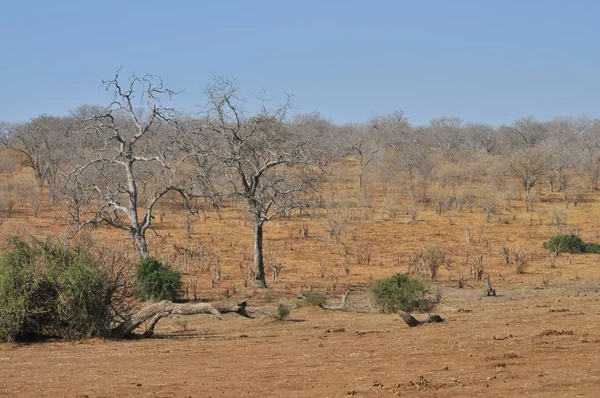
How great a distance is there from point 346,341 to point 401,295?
541 centimetres

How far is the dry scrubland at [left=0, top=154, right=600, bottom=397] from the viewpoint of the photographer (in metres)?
9.05

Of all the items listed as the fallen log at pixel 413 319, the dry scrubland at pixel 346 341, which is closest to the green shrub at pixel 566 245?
the dry scrubland at pixel 346 341

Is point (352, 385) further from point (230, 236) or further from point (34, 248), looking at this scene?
point (230, 236)

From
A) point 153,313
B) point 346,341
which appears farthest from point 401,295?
point 153,313

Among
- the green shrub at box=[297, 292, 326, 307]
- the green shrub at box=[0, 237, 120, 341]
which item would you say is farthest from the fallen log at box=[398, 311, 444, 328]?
the green shrub at box=[0, 237, 120, 341]

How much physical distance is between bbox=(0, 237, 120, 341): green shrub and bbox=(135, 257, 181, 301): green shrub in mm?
6369

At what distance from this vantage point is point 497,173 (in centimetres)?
6091

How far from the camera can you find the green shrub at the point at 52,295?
13461 mm

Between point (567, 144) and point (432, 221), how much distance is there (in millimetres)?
38614

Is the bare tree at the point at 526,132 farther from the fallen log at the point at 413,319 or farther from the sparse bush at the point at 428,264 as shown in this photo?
the fallen log at the point at 413,319

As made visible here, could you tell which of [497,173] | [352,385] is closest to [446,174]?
[497,173]

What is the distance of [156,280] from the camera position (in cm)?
2128

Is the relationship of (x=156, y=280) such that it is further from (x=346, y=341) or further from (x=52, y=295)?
(x=346, y=341)

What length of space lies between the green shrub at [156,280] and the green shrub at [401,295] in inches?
231
